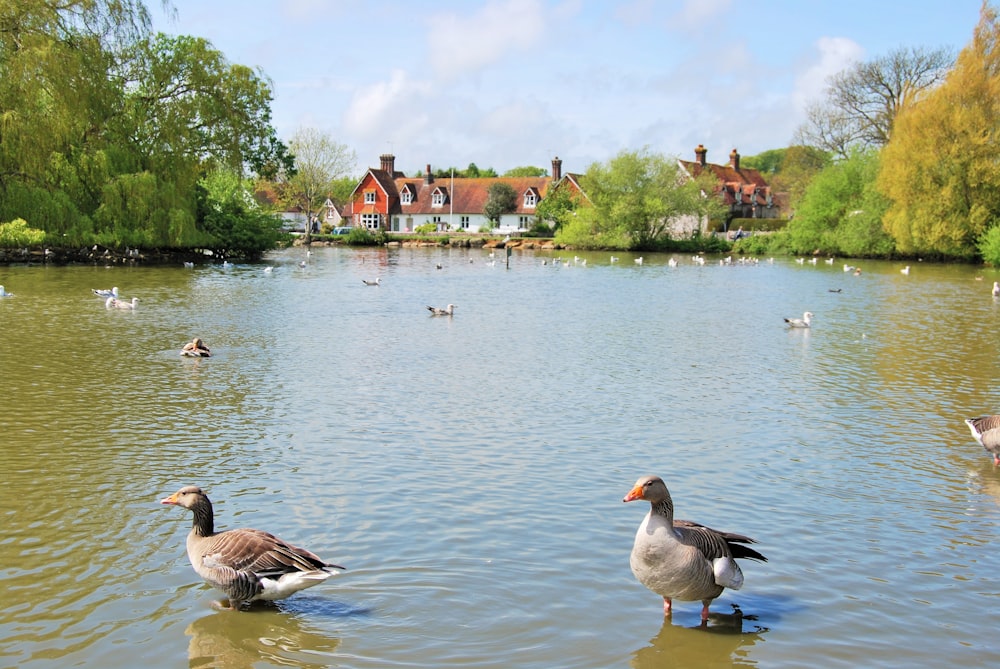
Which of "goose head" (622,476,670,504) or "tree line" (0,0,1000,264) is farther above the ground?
"tree line" (0,0,1000,264)

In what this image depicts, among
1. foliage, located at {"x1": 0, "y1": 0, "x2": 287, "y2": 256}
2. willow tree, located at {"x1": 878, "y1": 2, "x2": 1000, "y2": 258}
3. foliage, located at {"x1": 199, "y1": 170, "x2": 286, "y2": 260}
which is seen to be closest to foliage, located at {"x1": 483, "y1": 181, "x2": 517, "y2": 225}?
foliage, located at {"x1": 199, "y1": 170, "x2": 286, "y2": 260}

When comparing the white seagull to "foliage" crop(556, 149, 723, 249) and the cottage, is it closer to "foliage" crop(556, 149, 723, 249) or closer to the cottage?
"foliage" crop(556, 149, 723, 249)

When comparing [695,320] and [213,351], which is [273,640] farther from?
[695,320]

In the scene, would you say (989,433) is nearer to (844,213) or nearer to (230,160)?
(230,160)

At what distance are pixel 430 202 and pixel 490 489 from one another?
107m

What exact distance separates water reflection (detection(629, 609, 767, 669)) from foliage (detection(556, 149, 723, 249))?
247 feet

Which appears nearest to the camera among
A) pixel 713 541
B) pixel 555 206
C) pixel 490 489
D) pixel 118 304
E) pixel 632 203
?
pixel 713 541

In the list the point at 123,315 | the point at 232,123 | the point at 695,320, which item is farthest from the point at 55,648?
the point at 232,123

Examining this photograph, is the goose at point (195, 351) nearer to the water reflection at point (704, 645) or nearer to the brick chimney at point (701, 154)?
the water reflection at point (704, 645)

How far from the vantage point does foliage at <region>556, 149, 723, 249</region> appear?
266ft

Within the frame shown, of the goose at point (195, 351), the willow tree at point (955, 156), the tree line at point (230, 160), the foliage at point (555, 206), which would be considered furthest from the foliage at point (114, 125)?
the foliage at point (555, 206)

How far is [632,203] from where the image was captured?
8131 cm

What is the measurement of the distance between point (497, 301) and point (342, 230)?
255 feet

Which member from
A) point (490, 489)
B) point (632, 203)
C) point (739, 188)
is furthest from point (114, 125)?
point (739, 188)
